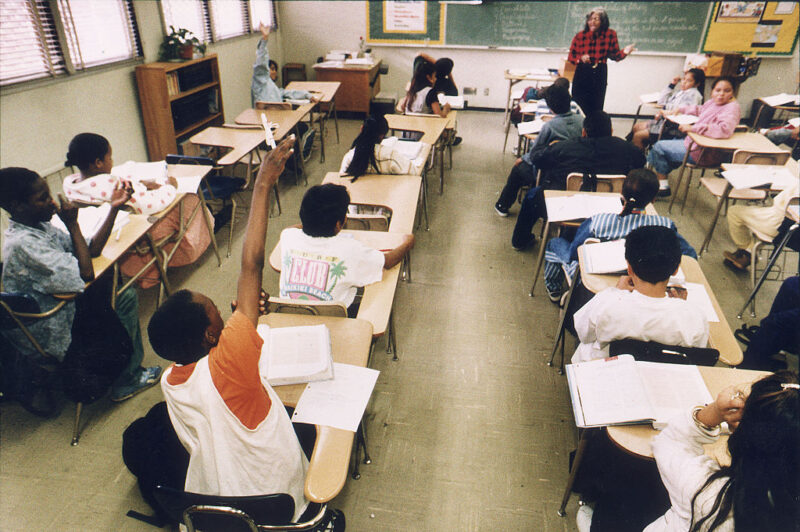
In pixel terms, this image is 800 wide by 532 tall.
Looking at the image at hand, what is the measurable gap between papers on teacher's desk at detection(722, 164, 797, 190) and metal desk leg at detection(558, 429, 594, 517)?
245 cm

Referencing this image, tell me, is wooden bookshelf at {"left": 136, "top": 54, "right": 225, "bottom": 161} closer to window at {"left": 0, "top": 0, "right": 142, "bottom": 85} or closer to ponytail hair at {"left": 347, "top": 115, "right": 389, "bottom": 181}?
window at {"left": 0, "top": 0, "right": 142, "bottom": 85}

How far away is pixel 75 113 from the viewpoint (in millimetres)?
3633

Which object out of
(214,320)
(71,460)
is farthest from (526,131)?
(71,460)

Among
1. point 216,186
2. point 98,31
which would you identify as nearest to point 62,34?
point 98,31

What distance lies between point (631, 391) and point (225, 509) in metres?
1.19

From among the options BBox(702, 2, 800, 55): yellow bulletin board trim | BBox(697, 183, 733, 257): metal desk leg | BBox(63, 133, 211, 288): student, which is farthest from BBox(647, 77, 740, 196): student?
BBox(63, 133, 211, 288): student

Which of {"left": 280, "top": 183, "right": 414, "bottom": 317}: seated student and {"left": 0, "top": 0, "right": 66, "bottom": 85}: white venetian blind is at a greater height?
{"left": 0, "top": 0, "right": 66, "bottom": 85}: white venetian blind

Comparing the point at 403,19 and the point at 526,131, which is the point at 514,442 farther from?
the point at 403,19

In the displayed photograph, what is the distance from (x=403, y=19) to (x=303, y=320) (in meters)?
6.43

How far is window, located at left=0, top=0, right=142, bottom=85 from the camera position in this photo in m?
3.13

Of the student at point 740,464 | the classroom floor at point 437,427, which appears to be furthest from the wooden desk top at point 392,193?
the student at point 740,464

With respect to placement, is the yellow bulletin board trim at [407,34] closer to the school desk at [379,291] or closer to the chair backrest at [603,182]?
the chair backrest at [603,182]

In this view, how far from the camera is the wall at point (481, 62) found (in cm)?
670

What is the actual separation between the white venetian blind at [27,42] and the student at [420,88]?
2865 mm
